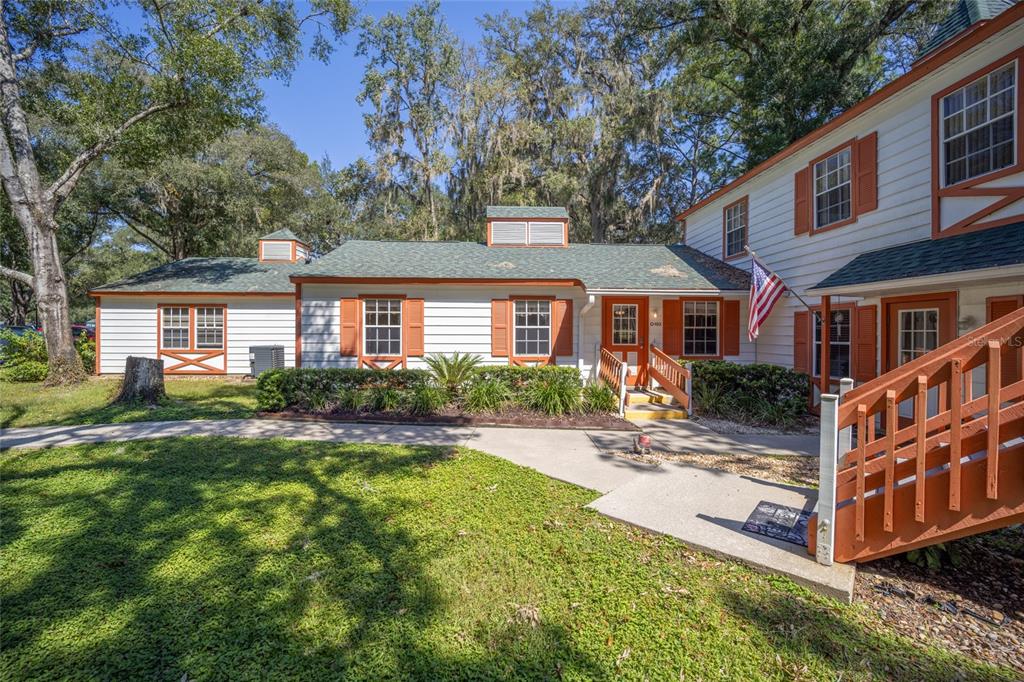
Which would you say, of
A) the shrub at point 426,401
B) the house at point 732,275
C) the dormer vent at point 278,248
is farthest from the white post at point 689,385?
the dormer vent at point 278,248

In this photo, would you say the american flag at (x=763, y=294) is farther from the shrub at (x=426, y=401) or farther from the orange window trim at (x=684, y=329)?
the shrub at (x=426, y=401)

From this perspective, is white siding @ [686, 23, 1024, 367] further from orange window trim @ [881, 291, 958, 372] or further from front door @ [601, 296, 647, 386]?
front door @ [601, 296, 647, 386]

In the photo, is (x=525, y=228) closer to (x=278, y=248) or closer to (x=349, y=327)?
(x=349, y=327)

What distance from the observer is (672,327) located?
10.2 m

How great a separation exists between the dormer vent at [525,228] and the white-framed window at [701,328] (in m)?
4.51

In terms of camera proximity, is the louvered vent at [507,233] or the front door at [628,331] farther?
the louvered vent at [507,233]

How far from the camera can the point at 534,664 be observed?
7.36 ft

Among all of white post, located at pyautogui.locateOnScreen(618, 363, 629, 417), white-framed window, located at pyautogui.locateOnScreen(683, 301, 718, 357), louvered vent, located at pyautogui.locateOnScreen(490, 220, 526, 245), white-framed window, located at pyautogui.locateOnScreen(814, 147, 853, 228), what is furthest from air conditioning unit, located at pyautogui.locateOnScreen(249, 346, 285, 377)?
white-framed window, located at pyautogui.locateOnScreen(814, 147, 853, 228)

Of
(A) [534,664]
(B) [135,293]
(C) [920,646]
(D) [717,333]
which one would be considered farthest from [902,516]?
(B) [135,293]

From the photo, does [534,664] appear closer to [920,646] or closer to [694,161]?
[920,646]

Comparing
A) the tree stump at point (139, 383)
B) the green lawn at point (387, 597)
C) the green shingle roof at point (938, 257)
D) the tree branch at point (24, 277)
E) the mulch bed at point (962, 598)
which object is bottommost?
the mulch bed at point (962, 598)

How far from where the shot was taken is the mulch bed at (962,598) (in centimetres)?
243

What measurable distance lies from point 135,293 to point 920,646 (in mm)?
18198

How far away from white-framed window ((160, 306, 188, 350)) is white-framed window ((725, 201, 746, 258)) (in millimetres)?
17022
